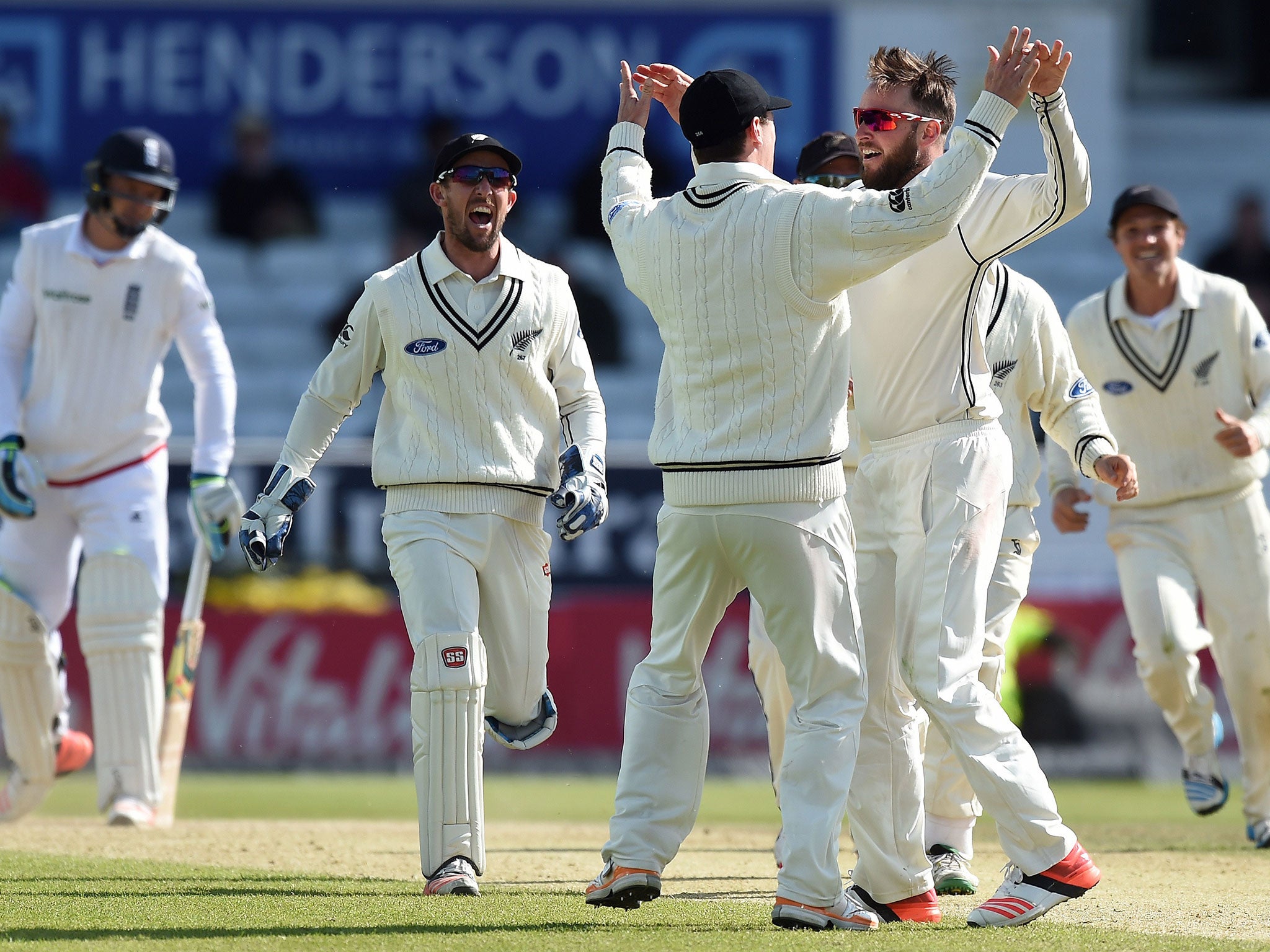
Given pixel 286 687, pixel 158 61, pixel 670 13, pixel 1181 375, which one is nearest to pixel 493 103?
pixel 670 13

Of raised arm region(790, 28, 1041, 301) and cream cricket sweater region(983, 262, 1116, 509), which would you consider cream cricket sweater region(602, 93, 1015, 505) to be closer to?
raised arm region(790, 28, 1041, 301)

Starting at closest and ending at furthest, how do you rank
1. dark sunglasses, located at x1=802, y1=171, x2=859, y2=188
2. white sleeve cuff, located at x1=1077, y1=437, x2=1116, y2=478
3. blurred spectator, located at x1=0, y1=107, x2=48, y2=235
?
white sleeve cuff, located at x1=1077, y1=437, x2=1116, y2=478
dark sunglasses, located at x1=802, y1=171, x2=859, y2=188
blurred spectator, located at x1=0, y1=107, x2=48, y2=235

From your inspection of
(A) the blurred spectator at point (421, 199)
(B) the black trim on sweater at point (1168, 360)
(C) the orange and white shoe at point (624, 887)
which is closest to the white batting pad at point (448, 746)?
(C) the orange and white shoe at point (624, 887)

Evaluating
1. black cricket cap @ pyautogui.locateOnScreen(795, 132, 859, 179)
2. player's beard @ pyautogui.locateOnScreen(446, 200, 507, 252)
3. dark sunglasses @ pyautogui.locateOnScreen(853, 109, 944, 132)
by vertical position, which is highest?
black cricket cap @ pyautogui.locateOnScreen(795, 132, 859, 179)

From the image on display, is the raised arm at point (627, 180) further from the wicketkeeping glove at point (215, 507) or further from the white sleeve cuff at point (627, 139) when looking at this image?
the wicketkeeping glove at point (215, 507)

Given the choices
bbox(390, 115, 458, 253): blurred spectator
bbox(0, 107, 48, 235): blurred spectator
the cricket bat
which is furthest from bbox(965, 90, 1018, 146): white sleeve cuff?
bbox(0, 107, 48, 235): blurred spectator

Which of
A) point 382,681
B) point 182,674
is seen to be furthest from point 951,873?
point 382,681

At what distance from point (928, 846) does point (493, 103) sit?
1218 cm

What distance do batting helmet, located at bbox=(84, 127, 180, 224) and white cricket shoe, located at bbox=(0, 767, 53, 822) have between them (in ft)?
7.63

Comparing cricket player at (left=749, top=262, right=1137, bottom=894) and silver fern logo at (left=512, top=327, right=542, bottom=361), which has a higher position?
silver fern logo at (left=512, top=327, right=542, bottom=361)

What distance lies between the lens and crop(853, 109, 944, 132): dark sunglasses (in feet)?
16.5

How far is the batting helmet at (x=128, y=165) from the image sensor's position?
289 inches

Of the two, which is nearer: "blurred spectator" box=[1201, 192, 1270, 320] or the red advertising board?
the red advertising board

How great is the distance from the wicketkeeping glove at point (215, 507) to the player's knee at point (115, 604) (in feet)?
0.95
